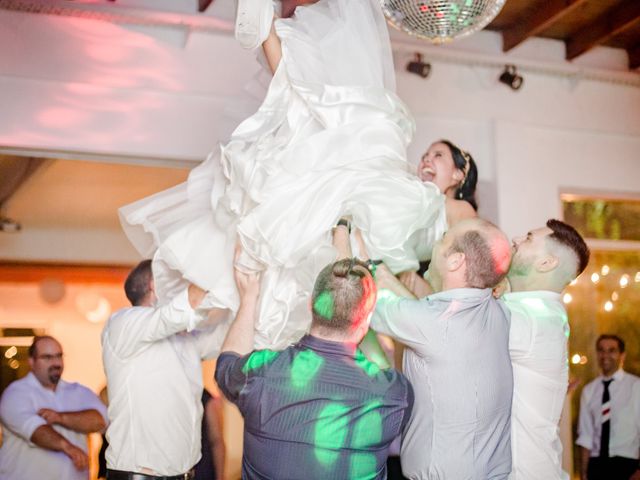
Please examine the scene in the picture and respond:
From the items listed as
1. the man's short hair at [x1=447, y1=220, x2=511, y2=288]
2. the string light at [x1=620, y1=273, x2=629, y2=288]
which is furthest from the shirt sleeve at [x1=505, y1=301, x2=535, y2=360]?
the string light at [x1=620, y1=273, x2=629, y2=288]

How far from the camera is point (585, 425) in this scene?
5453mm

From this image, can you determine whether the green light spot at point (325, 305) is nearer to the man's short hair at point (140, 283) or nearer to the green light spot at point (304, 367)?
the green light spot at point (304, 367)

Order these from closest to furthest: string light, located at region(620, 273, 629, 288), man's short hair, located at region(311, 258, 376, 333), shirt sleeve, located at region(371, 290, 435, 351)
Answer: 1. man's short hair, located at region(311, 258, 376, 333)
2. shirt sleeve, located at region(371, 290, 435, 351)
3. string light, located at region(620, 273, 629, 288)

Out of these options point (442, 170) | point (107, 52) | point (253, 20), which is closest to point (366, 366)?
point (253, 20)

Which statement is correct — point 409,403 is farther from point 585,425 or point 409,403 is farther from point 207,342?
point 585,425

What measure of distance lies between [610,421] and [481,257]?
3486mm

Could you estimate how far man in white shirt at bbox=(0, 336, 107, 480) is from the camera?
14.3ft

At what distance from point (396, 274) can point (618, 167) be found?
3.36 metres

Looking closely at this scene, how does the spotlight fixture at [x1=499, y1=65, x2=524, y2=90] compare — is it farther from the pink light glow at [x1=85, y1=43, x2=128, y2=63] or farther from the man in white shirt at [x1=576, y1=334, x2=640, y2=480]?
A: the pink light glow at [x1=85, y1=43, x2=128, y2=63]

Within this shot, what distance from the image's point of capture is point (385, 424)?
224 centimetres

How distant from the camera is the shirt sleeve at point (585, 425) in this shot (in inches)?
212

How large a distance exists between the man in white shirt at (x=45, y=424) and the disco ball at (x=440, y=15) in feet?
9.93

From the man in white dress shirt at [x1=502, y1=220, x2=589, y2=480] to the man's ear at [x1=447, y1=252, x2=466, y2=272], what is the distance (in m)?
0.32

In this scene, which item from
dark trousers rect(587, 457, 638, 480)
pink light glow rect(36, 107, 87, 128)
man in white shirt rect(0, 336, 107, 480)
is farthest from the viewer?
dark trousers rect(587, 457, 638, 480)
